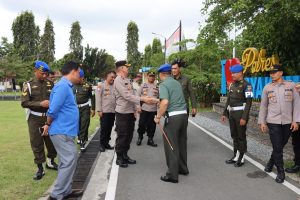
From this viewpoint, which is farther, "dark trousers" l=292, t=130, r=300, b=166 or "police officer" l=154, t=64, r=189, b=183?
"dark trousers" l=292, t=130, r=300, b=166

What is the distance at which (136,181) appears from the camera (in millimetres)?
6387

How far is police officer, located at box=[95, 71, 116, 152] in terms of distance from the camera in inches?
356

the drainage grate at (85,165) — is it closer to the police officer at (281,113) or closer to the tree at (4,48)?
the police officer at (281,113)

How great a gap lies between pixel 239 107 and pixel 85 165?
10.8 ft

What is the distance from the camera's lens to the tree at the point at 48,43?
2534 inches

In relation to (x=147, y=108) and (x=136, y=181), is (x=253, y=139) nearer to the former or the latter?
(x=147, y=108)

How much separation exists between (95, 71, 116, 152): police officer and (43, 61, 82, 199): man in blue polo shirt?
3.59m

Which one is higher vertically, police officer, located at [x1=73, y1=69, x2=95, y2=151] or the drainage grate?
police officer, located at [x1=73, y1=69, x2=95, y2=151]

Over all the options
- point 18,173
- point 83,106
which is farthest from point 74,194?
point 83,106

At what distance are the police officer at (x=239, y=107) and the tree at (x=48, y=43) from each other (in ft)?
195

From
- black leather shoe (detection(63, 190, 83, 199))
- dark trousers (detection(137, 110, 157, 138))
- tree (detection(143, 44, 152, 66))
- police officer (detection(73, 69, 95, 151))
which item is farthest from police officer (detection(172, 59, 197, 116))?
tree (detection(143, 44, 152, 66))

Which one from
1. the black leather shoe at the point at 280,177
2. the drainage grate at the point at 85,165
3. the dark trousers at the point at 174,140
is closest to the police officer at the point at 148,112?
the drainage grate at the point at 85,165

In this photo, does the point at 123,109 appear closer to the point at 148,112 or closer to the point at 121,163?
the point at 121,163

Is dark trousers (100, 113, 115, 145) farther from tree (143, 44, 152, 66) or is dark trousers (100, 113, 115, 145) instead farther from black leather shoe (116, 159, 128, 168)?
tree (143, 44, 152, 66)
